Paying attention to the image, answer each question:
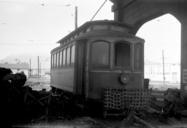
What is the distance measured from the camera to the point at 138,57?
38.0 ft

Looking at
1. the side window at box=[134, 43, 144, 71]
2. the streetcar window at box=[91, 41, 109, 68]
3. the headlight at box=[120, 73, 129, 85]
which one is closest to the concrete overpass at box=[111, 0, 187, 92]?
the side window at box=[134, 43, 144, 71]

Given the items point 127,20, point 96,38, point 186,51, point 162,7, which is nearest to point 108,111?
point 96,38

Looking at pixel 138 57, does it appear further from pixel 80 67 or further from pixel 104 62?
pixel 80 67

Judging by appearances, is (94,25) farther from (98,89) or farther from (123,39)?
(98,89)

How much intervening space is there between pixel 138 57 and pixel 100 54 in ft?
5.48

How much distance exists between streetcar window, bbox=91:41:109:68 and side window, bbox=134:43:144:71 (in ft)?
4.18

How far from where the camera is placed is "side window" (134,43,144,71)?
37.7 feet

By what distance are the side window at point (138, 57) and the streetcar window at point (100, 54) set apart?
1274mm

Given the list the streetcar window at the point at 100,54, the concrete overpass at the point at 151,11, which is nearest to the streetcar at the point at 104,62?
the streetcar window at the point at 100,54

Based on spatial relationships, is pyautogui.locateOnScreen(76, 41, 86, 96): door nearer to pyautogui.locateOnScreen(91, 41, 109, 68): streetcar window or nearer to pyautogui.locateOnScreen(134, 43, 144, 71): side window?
pyautogui.locateOnScreen(91, 41, 109, 68): streetcar window

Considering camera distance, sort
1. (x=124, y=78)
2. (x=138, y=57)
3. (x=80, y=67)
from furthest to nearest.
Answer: (x=138, y=57)
(x=80, y=67)
(x=124, y=78)

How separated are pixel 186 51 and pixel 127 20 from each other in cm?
757

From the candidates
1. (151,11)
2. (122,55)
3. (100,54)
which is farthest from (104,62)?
(151,11)

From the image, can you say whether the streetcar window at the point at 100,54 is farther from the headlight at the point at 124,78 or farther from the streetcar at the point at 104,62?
the headlight at the point at 124,78
